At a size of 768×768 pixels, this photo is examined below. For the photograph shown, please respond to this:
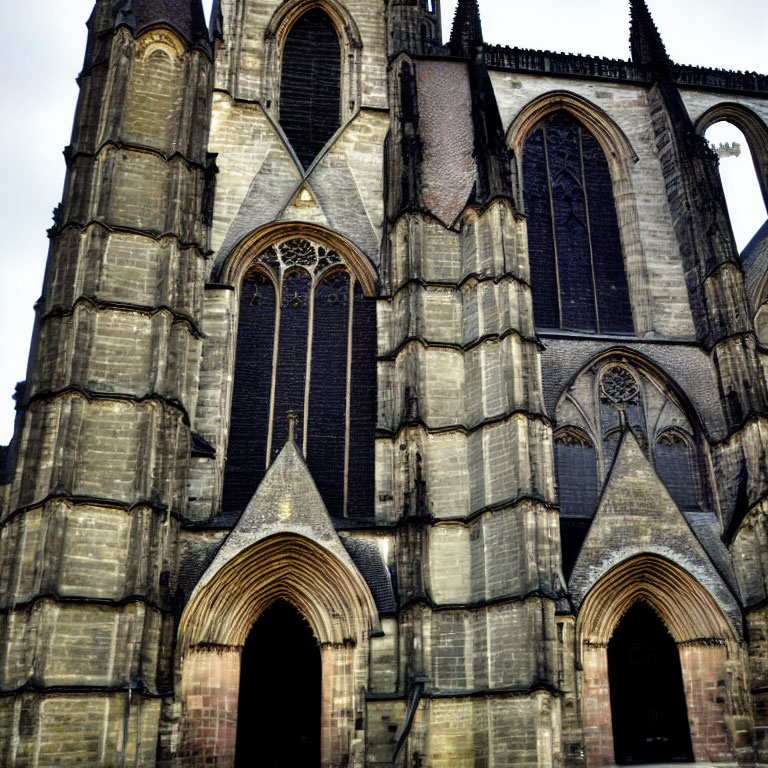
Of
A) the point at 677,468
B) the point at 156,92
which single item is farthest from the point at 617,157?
the point at 156,92

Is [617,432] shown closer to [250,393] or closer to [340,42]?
[250,393]

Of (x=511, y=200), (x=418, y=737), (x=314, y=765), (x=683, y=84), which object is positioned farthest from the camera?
(x=683, y=84)

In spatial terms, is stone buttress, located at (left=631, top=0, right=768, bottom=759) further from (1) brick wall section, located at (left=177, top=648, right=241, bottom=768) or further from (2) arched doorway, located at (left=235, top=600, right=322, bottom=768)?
(1) brick wall section, located at (left=177, top=648, right=241, bottom=768)

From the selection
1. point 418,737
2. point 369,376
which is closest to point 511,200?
point 369,376

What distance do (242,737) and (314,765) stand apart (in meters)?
1.14

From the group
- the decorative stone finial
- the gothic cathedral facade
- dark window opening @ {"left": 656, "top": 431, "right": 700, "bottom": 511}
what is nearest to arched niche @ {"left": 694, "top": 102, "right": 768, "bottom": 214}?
the gothic cathedral facade

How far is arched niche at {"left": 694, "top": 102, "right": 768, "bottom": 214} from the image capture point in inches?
835

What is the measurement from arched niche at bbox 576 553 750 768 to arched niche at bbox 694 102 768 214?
33.6 feet

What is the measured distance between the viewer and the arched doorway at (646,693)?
1476 centimetres

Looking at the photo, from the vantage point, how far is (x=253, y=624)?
46.9 ft

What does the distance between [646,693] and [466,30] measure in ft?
46.1

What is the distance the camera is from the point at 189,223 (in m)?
15.7

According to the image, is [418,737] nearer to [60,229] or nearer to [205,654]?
[205,654]

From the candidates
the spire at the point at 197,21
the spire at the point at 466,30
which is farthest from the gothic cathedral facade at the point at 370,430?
the spire at the point at 466,30
